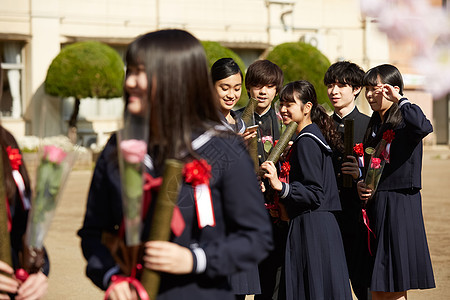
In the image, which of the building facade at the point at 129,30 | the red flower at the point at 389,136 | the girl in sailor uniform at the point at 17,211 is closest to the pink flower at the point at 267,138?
the red flower at the point at 389,136

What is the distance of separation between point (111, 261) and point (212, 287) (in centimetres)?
32

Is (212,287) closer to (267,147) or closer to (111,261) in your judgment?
(111,261)

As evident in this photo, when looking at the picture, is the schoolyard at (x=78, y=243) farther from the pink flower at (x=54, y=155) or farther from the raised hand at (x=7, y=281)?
the pink flower at (x=54, y=155)

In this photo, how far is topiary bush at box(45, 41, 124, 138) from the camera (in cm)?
1822

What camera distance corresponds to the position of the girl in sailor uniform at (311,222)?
4.10 m

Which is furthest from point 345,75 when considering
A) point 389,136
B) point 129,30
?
point 129,30

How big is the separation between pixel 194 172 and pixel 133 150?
0.67 feet

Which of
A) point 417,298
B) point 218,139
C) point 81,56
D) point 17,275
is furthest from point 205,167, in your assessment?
point 81,56

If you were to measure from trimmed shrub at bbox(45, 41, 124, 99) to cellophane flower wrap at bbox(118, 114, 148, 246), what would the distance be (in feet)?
53.9

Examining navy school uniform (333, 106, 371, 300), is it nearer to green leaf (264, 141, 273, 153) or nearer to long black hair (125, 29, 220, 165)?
green leaf (264, 141, 273, 153)

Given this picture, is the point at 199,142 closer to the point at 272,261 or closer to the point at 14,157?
the point at 14,157

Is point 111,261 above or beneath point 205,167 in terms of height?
beneath

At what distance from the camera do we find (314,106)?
459cm

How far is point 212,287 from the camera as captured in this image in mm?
2104
